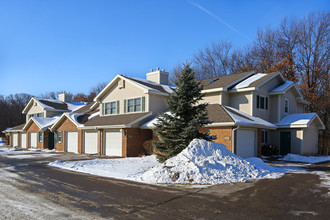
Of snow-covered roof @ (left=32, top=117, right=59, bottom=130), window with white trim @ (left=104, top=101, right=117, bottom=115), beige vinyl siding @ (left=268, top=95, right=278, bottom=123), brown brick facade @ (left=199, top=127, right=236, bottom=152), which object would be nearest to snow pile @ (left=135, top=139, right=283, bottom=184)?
brown brick facade @ (left=199, top=127, right=236, bottom=152)

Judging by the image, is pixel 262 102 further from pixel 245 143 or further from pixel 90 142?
pixel 90 142

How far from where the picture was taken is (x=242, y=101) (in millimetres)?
23594

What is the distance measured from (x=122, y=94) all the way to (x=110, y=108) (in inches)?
90.7

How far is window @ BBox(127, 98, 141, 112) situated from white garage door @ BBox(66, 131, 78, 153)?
695 cm

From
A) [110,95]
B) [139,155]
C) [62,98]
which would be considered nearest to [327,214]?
[139,155]

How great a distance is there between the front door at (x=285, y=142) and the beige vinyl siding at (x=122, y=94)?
12070 millimetres

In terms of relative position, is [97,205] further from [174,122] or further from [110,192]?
[174,122]

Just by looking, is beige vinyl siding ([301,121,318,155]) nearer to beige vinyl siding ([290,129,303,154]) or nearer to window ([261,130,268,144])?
beige vinyl siding ([290,129,303,154])

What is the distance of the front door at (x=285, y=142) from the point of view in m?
24.3

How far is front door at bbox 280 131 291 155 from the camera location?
2426 cm

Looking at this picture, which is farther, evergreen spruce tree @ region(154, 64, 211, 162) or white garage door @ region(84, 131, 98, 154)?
white garage door @ region(84, 131, 98, 154)

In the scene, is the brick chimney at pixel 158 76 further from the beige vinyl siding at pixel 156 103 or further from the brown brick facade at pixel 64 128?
the brown brick facade at pixel 64 128

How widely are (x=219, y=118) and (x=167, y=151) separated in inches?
234

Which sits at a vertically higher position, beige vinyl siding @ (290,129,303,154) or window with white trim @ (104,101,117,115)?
window with white trim @ (104,101,117,115)
